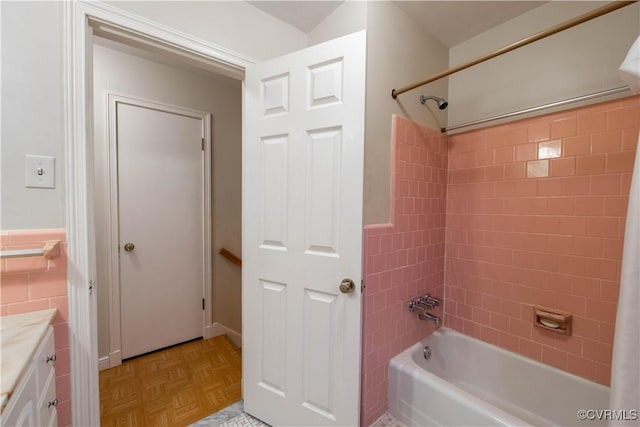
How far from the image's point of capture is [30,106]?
3.14 feet

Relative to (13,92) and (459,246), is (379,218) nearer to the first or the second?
(459,246)

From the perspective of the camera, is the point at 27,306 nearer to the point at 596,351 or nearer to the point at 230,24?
the point at 230,24

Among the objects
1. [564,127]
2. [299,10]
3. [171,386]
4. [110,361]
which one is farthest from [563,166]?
[110,361]

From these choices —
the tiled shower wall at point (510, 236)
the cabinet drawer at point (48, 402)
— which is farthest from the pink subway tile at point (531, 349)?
the cabinet drawer at point (48, 402)

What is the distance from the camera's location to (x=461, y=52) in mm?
1837

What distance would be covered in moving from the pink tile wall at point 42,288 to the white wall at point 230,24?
995 millimetres

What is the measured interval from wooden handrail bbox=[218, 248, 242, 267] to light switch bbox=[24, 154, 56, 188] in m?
1.52

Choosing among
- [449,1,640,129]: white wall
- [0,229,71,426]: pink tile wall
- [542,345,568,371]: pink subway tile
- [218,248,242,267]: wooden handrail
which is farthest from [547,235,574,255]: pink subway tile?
[0,229,71,426]: pink tile wall

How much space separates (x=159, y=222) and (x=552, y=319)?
110 inches

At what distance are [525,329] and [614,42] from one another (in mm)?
1574

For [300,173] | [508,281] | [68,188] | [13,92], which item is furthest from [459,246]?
[13,92]

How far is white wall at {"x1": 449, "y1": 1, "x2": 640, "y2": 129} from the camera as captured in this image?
4.25 ft

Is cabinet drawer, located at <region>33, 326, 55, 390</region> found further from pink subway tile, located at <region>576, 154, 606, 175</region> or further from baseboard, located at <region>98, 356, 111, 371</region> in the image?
pink subway tile, located at <region>576, 154, 606, 175</region>

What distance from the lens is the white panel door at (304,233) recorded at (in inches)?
48.1
